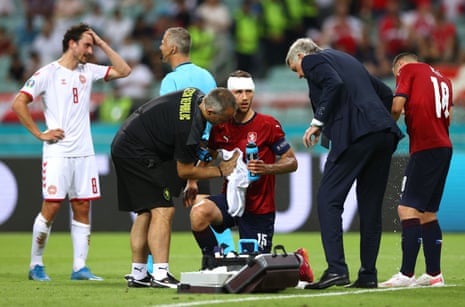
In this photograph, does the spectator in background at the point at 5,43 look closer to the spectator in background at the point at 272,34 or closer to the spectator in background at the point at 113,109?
the spectator in background at the point at 113,109

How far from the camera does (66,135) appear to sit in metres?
10.1

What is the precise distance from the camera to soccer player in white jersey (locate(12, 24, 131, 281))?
10039mm

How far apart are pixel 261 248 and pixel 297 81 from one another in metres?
11.4

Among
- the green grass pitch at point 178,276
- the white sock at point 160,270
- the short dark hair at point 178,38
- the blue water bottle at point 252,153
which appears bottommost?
the green grass pitch at point 178,276

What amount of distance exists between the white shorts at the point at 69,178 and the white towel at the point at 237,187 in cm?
194

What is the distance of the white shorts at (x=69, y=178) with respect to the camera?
10.0m

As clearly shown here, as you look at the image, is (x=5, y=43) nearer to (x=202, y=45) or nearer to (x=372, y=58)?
(x=202, y=45)

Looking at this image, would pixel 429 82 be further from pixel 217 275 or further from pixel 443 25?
pixel 443 25

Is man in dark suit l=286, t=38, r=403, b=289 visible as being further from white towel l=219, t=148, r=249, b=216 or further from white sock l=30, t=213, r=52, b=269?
white sock l=30, t=213, r=52, b=269

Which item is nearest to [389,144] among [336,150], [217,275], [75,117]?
[336,150]

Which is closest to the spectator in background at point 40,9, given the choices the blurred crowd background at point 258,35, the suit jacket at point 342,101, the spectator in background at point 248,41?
the blurred crowd background at point 258,35

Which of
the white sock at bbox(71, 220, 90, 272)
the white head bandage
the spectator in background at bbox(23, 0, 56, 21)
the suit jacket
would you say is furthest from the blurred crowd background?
the suit jacket

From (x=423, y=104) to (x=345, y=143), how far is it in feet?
3.15

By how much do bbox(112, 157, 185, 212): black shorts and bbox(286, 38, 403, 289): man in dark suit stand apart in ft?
4.14
